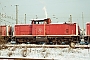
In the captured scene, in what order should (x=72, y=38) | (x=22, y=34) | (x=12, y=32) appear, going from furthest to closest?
(x=12, y=32) → (x=22, y=34) → (x=72, y=38)

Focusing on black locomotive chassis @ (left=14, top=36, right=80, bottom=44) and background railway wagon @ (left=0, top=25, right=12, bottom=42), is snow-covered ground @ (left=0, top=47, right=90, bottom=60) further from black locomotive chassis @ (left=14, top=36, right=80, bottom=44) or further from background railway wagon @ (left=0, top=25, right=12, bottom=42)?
background railway wagon @ (left=0, top=25, right=12, bottom=42)

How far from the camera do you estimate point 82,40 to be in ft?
79.2

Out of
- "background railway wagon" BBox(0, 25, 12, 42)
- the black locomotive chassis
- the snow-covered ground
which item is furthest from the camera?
"background railway wagon" BBox(0, 25, 12, 42)

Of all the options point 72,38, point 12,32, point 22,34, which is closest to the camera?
point 72,38

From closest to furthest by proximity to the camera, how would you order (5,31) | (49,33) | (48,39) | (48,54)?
(48,54), (48,39), (49,33), (5,31)

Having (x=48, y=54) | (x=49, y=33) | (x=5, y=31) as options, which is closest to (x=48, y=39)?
(x=49, y=33)

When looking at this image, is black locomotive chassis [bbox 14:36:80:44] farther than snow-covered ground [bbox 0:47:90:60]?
Yes

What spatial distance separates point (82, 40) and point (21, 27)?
29.7ft

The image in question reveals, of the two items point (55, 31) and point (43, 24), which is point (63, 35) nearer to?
point (55, 31)

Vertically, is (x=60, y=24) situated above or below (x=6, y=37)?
above

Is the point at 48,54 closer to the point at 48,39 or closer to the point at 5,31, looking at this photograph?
the point at 48,39

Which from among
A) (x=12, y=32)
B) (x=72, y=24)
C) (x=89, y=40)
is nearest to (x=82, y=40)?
(x=89, y=40)

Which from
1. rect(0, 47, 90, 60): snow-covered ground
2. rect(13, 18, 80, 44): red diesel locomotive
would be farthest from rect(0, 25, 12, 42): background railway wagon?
rect(0, 47, 90, 60): snow-covered ground

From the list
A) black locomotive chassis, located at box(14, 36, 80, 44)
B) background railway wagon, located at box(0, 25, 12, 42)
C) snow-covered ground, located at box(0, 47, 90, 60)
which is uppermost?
background railway wagon, located at box(0, 25, 12, 42)
